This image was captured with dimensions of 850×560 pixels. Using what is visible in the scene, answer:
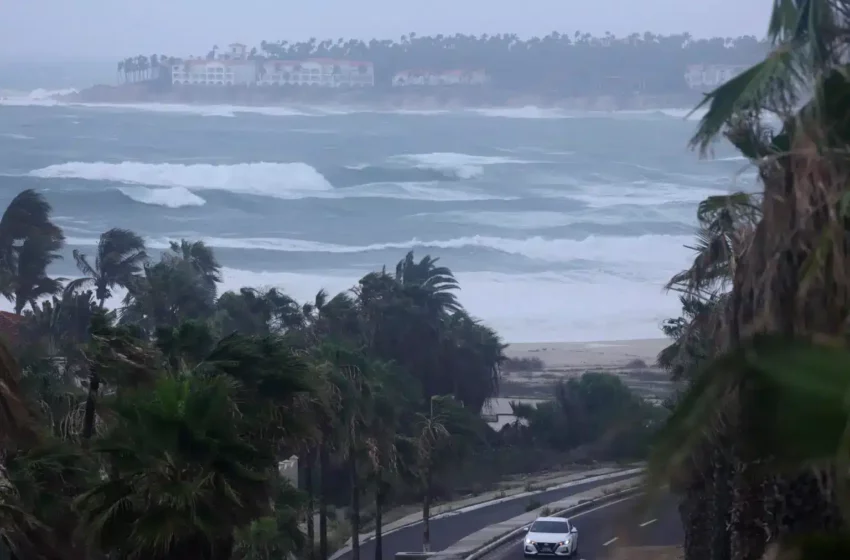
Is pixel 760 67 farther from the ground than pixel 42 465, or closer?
farther from the ground

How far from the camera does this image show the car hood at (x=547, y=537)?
19812mm

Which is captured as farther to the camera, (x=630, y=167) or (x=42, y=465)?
(x=630, y=167)

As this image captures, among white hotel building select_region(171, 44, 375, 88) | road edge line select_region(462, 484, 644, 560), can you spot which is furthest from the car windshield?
white hotel building select_region(171, 44, 375, 88)

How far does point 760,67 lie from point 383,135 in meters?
90.1

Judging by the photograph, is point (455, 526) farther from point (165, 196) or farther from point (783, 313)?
point (165, 196)

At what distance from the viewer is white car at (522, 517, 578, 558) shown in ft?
64.8

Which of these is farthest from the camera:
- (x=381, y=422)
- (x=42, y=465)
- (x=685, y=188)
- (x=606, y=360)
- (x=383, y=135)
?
(x=383, y=135)

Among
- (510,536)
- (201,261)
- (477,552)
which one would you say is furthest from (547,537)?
(201,261)

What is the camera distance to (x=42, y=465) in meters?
10.2

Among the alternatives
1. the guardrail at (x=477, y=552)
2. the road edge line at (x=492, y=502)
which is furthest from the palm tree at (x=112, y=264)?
the guardrail at (x=477, y=552)

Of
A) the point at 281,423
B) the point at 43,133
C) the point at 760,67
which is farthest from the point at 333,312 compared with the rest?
the point at 43,133

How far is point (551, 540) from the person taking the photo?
65.1 ft

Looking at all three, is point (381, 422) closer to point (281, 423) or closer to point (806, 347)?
point (281, 423)

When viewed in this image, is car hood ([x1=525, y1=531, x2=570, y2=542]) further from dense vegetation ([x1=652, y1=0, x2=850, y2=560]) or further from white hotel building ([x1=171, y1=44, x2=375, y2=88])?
white hotel building ([x1=171, y1=44, x2=375, y2=88])
